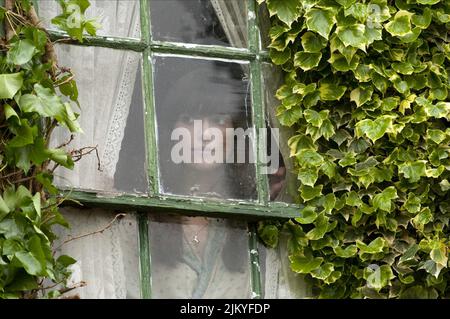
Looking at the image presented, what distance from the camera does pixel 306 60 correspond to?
5.64m

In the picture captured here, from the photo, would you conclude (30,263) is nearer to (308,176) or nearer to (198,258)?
(198,258)

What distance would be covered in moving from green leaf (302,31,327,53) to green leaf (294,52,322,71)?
0.06 feet

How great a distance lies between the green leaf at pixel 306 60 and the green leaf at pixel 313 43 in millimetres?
19

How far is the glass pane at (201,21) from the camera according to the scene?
18.5 ft

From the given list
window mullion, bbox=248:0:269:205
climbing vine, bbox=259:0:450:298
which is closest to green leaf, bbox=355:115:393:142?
climbing vine, bbox=259:0:450:298

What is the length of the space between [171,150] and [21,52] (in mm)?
660

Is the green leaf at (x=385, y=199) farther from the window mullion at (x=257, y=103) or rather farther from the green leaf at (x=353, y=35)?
the green leaf at (x=353, y=35)

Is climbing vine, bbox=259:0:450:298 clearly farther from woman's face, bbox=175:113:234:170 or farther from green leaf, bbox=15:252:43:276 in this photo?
green leaf, bbox=15:252:43:276

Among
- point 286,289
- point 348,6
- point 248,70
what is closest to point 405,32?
point 348,6

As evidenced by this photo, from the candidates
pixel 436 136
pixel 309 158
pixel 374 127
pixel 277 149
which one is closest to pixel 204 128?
pixel 277 149

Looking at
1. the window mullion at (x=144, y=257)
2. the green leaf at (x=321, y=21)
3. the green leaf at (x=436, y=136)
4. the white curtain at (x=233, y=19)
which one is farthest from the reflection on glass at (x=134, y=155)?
the green leaf at (x=436, y=136)

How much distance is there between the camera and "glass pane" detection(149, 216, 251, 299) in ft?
17.7

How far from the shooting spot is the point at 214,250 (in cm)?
548
